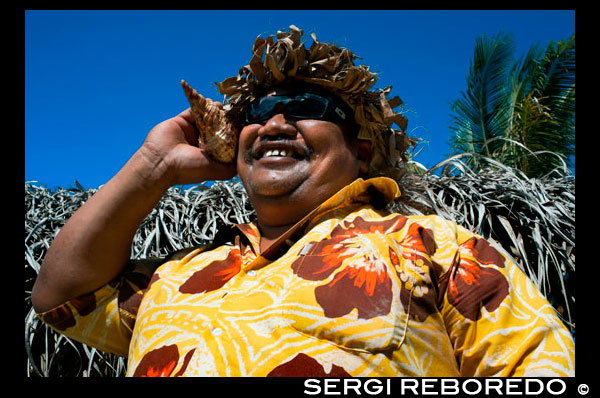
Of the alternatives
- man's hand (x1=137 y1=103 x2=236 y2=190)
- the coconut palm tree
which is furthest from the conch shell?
the coconut palm tree

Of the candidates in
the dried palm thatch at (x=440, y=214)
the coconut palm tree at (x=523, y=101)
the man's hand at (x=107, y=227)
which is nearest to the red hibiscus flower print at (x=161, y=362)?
the man's hand at (x=107, y=227)

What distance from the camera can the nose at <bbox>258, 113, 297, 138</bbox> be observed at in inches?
67.8

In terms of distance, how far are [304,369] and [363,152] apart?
101cm

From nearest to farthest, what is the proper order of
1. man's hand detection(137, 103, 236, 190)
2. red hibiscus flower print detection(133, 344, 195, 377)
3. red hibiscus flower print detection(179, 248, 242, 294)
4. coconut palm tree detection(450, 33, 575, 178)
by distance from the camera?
red hibiscus flower print detection(133, 344, 195, 377), red hibiscus flower print detection(179, 248, 242, 294), man's hand detection(137, 103, 236, 190), coconut palm tree detection(450, 33, 575, 178)

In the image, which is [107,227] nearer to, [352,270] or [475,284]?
[352,270]

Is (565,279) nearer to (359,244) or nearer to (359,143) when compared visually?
(359,143)

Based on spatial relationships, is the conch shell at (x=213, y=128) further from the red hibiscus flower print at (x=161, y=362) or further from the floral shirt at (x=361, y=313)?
the red hibiscus flower print at (x=161, y=362)

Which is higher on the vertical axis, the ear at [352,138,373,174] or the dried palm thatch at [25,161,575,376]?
the ear at [352,138,373,174]

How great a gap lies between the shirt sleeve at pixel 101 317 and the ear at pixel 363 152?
96cm

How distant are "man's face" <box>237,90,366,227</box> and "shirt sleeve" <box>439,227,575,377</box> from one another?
22.0 inches

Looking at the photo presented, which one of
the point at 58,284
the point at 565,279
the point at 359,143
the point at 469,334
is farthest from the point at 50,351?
the point at 565,279

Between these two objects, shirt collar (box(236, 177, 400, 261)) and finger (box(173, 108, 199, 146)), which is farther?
finger (box(173, 108, 199, 146))

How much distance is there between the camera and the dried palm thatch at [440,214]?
7.28ft

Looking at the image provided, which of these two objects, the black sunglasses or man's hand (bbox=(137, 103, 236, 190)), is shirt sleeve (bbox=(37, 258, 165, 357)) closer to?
man's hand (bbox=(137, 103, 236, 190))
